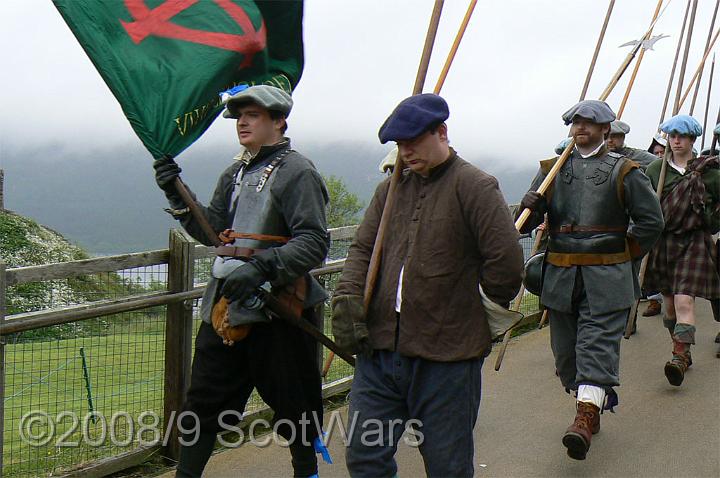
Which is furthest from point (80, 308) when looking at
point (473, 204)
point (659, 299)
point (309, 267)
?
point (659, 299)

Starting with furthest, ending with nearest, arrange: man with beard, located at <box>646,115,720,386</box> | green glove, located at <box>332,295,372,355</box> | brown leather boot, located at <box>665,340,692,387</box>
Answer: man with beard, located at <box>646,115,720,386</box>, brown leather boot, located at <box>665,340,692,387</box>, green glove, located at <box>332,295,372,355</box>

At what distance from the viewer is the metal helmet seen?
517 cm

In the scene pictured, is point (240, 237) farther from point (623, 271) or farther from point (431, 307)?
point (623, 271)

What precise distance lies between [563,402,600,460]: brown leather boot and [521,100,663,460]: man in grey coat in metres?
0.03

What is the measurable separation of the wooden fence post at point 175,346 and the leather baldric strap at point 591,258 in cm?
204

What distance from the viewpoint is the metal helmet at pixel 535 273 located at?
5168mm

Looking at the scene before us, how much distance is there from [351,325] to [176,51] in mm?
1560

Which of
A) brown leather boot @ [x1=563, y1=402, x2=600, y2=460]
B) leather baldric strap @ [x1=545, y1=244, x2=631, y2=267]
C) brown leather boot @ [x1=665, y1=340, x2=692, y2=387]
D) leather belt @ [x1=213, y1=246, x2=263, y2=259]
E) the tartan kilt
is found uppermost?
leather belt @ [x1=213, y1=246, x2=263, y2=259]

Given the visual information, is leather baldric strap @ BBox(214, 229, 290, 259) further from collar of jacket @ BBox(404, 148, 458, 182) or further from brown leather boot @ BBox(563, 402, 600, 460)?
brown leather boot @ BBox(563, 402, 600, 460)

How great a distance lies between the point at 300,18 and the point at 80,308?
1737 millimetres

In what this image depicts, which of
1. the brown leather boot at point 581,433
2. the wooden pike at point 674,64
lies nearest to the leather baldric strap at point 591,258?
the brown leather boot at point 581,433

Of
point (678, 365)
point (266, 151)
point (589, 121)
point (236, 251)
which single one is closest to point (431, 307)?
point (236, 251)

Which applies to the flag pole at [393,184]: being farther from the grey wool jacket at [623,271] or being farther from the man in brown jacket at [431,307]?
the grey wool jacket at [623,271]

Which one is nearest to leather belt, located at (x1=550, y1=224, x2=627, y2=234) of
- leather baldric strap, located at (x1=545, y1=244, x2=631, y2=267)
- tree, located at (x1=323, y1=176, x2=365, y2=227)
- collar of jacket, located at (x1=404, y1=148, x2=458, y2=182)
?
leather baldric strap, located at (x1=545, y1=244, x2=631, y2=267)
